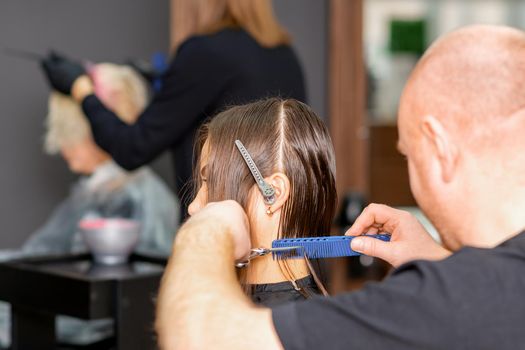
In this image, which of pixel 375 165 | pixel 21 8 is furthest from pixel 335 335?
pixel 375 165

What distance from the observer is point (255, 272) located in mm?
1424

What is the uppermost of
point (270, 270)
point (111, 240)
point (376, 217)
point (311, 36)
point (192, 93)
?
point (311, 36)

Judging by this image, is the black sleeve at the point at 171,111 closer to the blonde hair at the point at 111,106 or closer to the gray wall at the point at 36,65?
the blonde hair at the point at 111,106

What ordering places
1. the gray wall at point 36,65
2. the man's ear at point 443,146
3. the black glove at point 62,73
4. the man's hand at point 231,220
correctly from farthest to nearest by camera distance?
the gray wall at point 36,65 → the black glove at point 62,73 → the man's hand at point 231,220 → the man's ear at point 443,146

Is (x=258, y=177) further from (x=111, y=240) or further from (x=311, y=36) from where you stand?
(x=311, y=36)

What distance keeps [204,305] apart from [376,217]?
44 cm

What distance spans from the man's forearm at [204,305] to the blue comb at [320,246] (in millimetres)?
252

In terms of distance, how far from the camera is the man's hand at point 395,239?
4.07ft

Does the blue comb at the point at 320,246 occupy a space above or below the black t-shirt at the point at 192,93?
below

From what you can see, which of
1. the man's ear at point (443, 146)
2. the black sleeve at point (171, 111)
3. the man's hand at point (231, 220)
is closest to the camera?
the man's ear at point (443, 146)

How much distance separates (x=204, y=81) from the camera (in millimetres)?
2166

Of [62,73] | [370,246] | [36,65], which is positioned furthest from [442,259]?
[36,65]

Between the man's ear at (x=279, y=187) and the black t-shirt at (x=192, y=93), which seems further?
the black t-shirt at (x=192, y=93)

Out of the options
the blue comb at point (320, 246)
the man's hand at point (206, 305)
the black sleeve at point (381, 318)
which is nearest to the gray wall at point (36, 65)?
the blue comb at point (320, 246)
